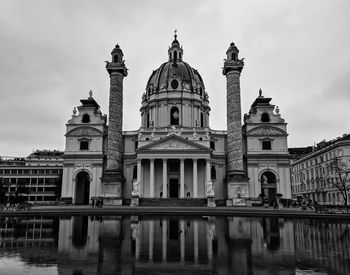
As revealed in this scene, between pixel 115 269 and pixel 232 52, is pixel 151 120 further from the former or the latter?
pixel 115 269

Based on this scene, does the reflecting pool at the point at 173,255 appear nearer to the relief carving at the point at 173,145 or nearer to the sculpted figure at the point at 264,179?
the relief carving at the point at 173,145

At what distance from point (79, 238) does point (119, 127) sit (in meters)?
40.8

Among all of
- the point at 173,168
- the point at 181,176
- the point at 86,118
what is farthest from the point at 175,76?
the point at 181,176

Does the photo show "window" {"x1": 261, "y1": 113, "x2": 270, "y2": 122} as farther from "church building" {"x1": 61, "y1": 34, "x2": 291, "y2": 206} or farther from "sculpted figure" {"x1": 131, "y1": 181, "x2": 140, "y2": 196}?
"sculpted figure" {"x1": 131, "y1": 181, "x2": 140, "y2": 196}

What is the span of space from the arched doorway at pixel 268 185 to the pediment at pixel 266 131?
7.31 metres

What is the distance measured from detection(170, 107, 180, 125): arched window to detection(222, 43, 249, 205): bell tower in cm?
1504

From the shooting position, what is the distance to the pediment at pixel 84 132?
192 ft

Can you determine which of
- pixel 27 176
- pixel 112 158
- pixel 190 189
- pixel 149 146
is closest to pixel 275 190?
pixel 190 189

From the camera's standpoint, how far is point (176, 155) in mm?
53031

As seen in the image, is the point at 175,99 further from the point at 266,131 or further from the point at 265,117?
the point at 266,131

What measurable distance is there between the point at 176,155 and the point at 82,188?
2059cm

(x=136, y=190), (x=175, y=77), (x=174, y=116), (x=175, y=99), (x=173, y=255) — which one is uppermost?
(x=175, y=77)

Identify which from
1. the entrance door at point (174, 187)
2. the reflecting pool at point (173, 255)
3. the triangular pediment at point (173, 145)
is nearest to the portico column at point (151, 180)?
the triangular pediment at point (173, 145)

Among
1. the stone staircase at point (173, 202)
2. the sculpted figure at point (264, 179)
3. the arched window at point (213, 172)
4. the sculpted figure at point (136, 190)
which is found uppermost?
the arched window at point (213, 172)
